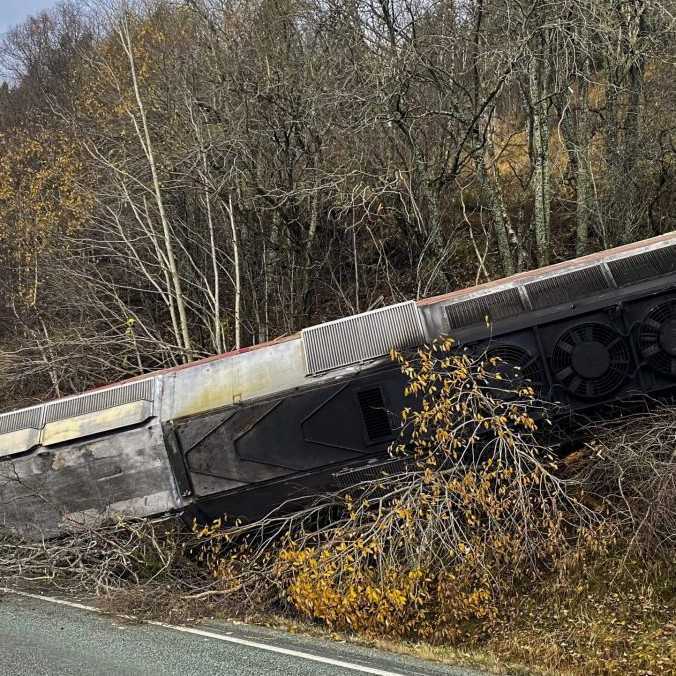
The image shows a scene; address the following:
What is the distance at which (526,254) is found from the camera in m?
12.7

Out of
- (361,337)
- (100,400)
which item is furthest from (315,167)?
(100,400)

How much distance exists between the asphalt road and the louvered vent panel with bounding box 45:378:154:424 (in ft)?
7.78

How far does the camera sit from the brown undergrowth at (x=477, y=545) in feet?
19.9

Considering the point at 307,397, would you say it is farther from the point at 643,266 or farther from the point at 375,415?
the point at 643,266

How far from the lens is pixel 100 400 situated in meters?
8.05

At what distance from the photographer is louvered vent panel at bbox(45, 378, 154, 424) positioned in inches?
311

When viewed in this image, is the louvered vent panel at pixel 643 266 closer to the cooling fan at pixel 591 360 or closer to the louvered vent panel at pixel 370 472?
the cooling fan at pixel 591 360

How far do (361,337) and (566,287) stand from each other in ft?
7.94

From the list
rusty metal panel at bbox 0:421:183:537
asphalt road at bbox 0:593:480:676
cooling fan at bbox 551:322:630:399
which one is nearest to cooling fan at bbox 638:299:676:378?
cooling fan at bbox 551:322:630:399

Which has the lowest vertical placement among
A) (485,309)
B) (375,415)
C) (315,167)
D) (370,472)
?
(370,472)

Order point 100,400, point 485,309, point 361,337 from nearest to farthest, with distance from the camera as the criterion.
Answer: point 485,309 < point 361,337 < point 100,400

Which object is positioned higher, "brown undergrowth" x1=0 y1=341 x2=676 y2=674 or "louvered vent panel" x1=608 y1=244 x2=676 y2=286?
"louvered vent panel" x1=608 y1=244 x2=676 y2=286

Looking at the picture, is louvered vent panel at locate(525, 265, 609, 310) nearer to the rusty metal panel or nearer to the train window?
the train window

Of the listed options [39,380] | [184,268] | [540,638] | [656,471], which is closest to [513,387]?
[656,471]
